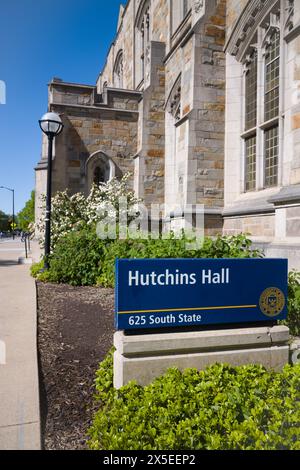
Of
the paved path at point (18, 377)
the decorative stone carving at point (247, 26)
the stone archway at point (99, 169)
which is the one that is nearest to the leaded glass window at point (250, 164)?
the decorative stone carving at point (247, 26)

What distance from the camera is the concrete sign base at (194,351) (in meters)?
2.93

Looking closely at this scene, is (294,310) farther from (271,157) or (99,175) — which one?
(99,175)

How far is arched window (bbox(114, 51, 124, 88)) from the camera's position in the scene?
2423 cm

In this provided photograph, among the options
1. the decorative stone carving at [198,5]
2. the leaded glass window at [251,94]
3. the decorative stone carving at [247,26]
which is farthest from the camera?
the decorative stone carving at [198,5]

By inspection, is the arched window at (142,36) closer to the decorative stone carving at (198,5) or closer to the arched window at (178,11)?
the arched window at (178,11)

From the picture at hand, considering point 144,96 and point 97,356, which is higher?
point 144,96

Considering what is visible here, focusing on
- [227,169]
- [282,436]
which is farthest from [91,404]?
[227,169]

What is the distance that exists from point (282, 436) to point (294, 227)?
4.91 metres

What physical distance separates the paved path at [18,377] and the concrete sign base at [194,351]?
29.7 inches

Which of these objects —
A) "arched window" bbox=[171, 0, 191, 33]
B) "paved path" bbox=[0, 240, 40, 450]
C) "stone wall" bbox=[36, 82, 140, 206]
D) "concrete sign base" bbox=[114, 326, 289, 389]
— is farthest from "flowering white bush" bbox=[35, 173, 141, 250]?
"concrete sign base" bbox=[114, 326, 289, 389]

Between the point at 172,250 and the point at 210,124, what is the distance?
5.97 m

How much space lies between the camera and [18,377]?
3088mm

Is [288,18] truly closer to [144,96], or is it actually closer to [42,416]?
[144,96]
